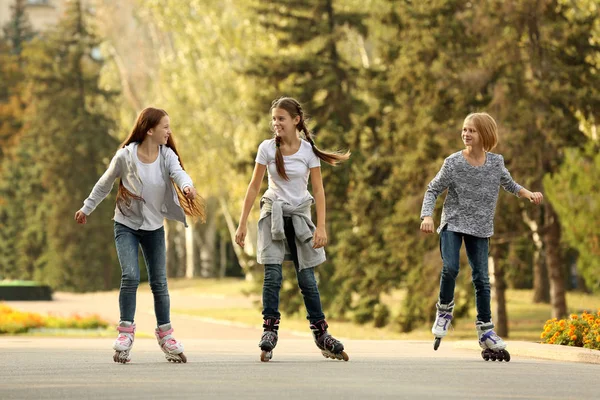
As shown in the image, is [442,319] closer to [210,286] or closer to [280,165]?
[280,165]

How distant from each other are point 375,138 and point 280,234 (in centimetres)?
2548

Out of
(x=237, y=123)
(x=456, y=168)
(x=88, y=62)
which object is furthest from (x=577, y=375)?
(x=88, y=62)

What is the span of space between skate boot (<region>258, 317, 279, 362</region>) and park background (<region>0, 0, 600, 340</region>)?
16.2 m

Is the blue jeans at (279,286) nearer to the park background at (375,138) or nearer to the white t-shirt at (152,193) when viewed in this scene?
the white t-shirt at (152,193)

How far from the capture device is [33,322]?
23656mm

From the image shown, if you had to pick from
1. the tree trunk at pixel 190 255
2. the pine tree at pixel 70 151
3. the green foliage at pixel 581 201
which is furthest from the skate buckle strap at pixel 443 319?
the tree trunk at pixel 190 255

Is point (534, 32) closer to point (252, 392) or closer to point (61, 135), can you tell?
point (252, 392)

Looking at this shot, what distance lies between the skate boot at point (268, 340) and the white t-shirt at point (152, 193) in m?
1.13

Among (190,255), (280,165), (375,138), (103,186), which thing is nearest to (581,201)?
(375,138)

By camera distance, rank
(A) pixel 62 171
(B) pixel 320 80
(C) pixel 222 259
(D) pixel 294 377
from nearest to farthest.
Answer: (D) pixel 294 377 < (B) pixel 320 80 < (A) pixel 62 171 < (C) pixel 222 259

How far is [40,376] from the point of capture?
31.0 ft

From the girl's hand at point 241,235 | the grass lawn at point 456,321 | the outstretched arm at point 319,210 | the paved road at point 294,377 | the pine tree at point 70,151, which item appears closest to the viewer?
the paved road at point 294,377

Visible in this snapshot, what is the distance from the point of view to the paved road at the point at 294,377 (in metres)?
8.30

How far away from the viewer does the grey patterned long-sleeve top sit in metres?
10.9
